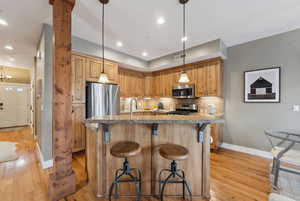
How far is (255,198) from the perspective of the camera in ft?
5.73

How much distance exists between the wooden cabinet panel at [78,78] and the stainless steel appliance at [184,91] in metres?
2.83

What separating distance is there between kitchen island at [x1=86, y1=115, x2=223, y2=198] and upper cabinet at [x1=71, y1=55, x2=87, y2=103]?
1713 millimetres

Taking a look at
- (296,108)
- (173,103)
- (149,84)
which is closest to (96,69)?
(149,84)

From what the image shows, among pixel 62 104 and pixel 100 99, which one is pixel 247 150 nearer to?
pixel 100 99

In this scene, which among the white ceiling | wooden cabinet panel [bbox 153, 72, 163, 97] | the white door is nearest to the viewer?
the white ceiling

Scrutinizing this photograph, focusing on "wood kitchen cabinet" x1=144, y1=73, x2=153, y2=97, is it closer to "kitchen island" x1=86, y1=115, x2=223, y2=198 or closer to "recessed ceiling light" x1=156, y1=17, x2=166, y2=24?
"recessed ceiling light" x1=156, y1=17, x2=166, y2=24

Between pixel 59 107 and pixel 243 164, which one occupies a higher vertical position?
pixel 59 107

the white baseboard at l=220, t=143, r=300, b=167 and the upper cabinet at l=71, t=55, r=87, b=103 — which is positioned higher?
the upper cabinet at l=71, t=55, r=87, b=103

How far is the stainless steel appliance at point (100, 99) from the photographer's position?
10.6 ft

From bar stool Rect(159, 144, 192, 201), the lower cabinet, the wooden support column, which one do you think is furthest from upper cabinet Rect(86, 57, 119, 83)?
the lower cabinet

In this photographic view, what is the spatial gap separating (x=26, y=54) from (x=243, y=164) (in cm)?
716

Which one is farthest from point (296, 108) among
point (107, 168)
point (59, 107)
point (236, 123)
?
point (59, 107)

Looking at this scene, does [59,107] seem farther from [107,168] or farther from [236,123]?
[236,123]

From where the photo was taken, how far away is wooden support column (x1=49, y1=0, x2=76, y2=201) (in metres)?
1.77
